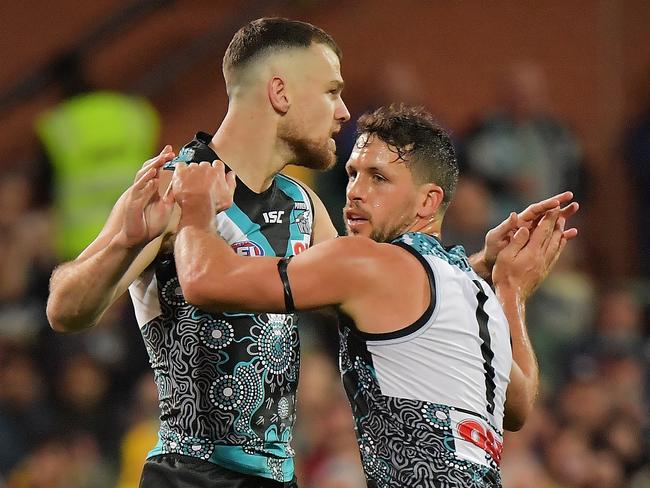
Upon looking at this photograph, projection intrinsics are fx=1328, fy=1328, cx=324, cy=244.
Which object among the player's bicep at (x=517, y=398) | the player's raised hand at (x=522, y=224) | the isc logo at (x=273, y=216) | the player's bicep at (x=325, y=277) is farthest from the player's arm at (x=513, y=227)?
the player's bicep at (x=325, y=277)

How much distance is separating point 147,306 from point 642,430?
415 centimetres

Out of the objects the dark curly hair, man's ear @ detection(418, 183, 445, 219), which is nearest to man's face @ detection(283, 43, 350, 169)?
the dark curly hair

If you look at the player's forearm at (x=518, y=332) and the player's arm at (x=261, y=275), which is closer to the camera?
the player's arm at (x=261, y=275)

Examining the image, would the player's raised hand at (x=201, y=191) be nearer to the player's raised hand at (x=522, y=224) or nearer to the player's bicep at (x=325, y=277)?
the player's bicep at (x=325, y=277)

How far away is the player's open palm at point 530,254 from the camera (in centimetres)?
409

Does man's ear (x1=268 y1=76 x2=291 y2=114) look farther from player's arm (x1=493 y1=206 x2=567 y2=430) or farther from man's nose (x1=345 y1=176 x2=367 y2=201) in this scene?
player's arm (x1=493 y1=206 x2=567 y2=430)

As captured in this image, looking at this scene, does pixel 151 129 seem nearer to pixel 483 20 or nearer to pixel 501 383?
pixel 483 20

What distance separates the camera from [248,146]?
153 inches

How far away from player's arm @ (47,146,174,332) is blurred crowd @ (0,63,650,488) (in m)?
2.78

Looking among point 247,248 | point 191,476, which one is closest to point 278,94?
point 247,248

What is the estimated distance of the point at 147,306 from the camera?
3.74 m

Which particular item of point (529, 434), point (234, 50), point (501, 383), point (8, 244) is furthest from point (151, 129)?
point (501, 383)

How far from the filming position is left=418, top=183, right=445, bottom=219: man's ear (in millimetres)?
3668

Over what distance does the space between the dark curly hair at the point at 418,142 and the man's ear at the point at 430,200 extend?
0.06ft
